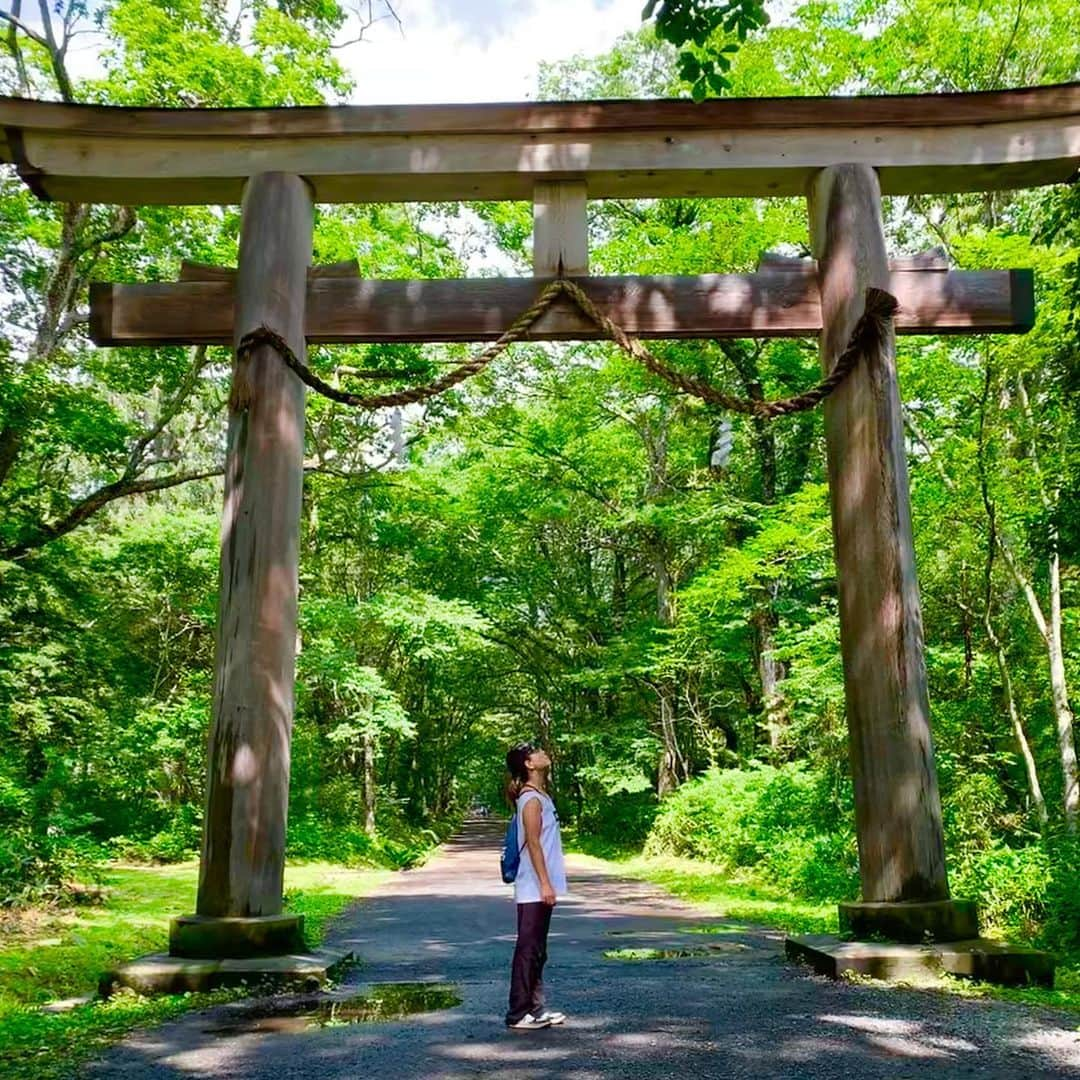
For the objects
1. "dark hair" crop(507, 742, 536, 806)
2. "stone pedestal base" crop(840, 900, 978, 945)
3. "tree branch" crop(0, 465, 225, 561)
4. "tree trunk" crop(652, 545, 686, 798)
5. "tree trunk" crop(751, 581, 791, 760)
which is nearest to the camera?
"dark hair" crop(507, 742, 536, 806)

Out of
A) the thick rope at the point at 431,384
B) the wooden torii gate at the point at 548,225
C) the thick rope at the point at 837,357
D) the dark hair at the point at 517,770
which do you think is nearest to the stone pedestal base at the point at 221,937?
the wooden torii gate at the point at 548,225

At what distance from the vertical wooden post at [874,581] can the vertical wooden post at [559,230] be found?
1654 millimetres

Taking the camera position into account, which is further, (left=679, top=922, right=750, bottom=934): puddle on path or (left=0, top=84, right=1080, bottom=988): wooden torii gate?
(left=679, top=922, right=750, bottom=934): puddle on path

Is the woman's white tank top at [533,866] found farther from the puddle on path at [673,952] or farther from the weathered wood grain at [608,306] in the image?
the weathered wood grain at [608,306]

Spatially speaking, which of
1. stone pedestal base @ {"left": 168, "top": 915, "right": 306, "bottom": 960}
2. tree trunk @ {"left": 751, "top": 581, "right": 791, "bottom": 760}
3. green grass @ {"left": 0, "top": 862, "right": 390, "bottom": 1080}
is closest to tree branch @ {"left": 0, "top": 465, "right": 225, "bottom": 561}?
green grass @ {"left": 0, "top": 862, "right": 390, "bottom": 1080}

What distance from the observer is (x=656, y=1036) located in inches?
163

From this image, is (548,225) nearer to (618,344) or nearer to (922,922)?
(618,344)

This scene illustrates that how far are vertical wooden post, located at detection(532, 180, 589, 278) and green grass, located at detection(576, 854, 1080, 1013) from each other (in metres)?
4.92

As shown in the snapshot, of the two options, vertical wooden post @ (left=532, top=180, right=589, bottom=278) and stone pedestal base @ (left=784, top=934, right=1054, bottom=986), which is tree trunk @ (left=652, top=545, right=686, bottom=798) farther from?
stone pedestal base @ (left=784, top=934, right=1054, bottom=986)

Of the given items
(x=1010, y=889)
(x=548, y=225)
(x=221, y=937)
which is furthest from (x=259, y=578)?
(x=1010, y=889)

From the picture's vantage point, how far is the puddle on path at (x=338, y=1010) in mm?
4578

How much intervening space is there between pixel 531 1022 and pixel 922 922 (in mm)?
2526

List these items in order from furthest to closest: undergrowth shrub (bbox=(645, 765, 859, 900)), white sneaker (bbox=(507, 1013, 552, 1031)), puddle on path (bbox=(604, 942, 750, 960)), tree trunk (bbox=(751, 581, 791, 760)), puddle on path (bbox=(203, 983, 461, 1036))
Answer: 1. tree trunk (bbox=(751, 581, 791, 760))
2. undergrowth shrub (bbox=(645, 765, 859, 900))
3. puddle on path (bbox=(604, 942, 750, 960))
4. puddle on path (bbox=(203, 983, 461, 1036))
5. white sneaker (bbox=(507, 1013, 552, 1031))

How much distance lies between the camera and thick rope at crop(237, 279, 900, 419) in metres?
6.36
